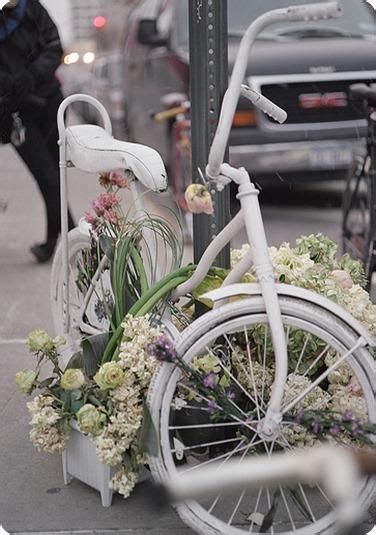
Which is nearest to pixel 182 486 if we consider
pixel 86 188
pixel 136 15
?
pixel 86 188

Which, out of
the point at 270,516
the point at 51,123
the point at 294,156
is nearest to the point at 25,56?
the point at 51,123

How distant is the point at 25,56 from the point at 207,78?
2.93 meters

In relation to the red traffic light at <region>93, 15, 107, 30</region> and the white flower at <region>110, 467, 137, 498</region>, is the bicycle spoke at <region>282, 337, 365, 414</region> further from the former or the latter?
the red traffic light at <region>93, 15, 107, 30</region>

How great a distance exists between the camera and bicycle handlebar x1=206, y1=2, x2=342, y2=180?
8.59 ft

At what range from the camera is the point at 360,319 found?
333 cm

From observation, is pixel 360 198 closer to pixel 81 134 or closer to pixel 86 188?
pixel 81 134

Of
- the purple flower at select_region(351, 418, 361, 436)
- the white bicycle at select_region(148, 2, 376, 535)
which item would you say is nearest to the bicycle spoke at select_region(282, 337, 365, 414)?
the white bicycle at select_region(148, 2, 376, 535)

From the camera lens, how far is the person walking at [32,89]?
5.86 meters

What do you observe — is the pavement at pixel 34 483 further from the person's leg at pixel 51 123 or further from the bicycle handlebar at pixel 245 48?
the bicycle handlebar at pixel 245 48

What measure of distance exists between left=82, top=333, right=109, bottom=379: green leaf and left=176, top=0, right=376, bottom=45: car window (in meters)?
4.86

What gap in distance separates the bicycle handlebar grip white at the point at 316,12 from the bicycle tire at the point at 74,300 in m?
1.33

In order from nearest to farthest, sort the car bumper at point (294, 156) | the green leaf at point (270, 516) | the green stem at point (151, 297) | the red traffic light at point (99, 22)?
the green leaf at point (270, 516)
the green stem at point (151, 297)
the car bumper at point (294, 156)
the red traffic light at point (99, 22)

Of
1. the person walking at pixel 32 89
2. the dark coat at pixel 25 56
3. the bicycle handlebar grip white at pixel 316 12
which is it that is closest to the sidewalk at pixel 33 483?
the person walking at pixel 32 89

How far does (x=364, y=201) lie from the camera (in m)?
5.77
